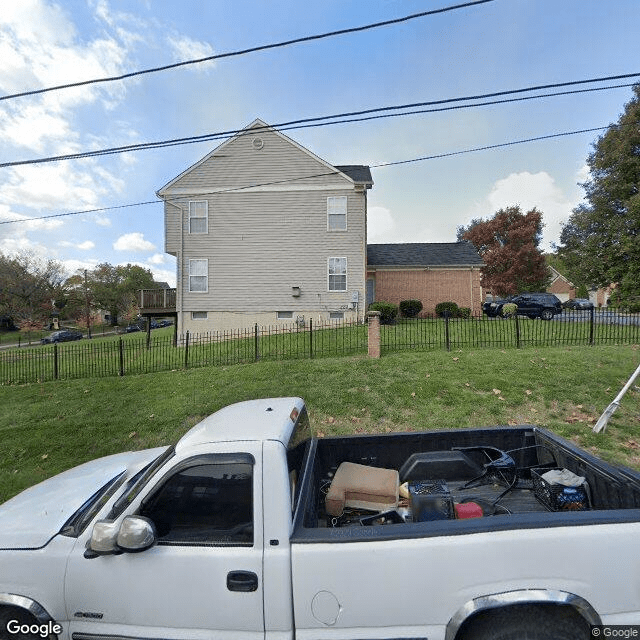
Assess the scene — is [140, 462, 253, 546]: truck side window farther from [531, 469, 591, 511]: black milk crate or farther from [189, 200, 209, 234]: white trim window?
[189, 200, 209, 234]: white trim window

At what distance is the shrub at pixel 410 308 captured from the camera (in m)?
19.7

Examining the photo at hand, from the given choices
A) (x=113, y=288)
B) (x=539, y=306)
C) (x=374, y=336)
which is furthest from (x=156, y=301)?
(x=113, y=288)

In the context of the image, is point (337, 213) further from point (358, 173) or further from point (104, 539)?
point (104, 539)

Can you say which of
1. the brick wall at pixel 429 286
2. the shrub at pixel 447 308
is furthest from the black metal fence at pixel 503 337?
the brick wall at pixel 429 286

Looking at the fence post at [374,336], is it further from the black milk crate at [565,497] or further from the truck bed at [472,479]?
the black milk crate at [565,497]

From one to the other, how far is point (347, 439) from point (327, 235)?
1472cm

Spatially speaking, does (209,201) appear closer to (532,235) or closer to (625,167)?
(625,167)

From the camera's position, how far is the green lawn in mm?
5883

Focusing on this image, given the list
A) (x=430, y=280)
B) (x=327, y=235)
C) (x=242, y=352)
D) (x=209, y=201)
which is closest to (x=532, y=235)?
(x=430, y=280)

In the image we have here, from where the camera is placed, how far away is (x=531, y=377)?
759cm

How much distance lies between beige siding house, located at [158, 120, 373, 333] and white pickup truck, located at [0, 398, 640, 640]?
48.8ft

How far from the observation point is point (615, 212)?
2205 centimetres

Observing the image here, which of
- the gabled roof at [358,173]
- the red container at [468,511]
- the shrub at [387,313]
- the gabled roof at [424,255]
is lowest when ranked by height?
the red container at [468,511]

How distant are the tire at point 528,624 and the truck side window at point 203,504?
1.29 meters
